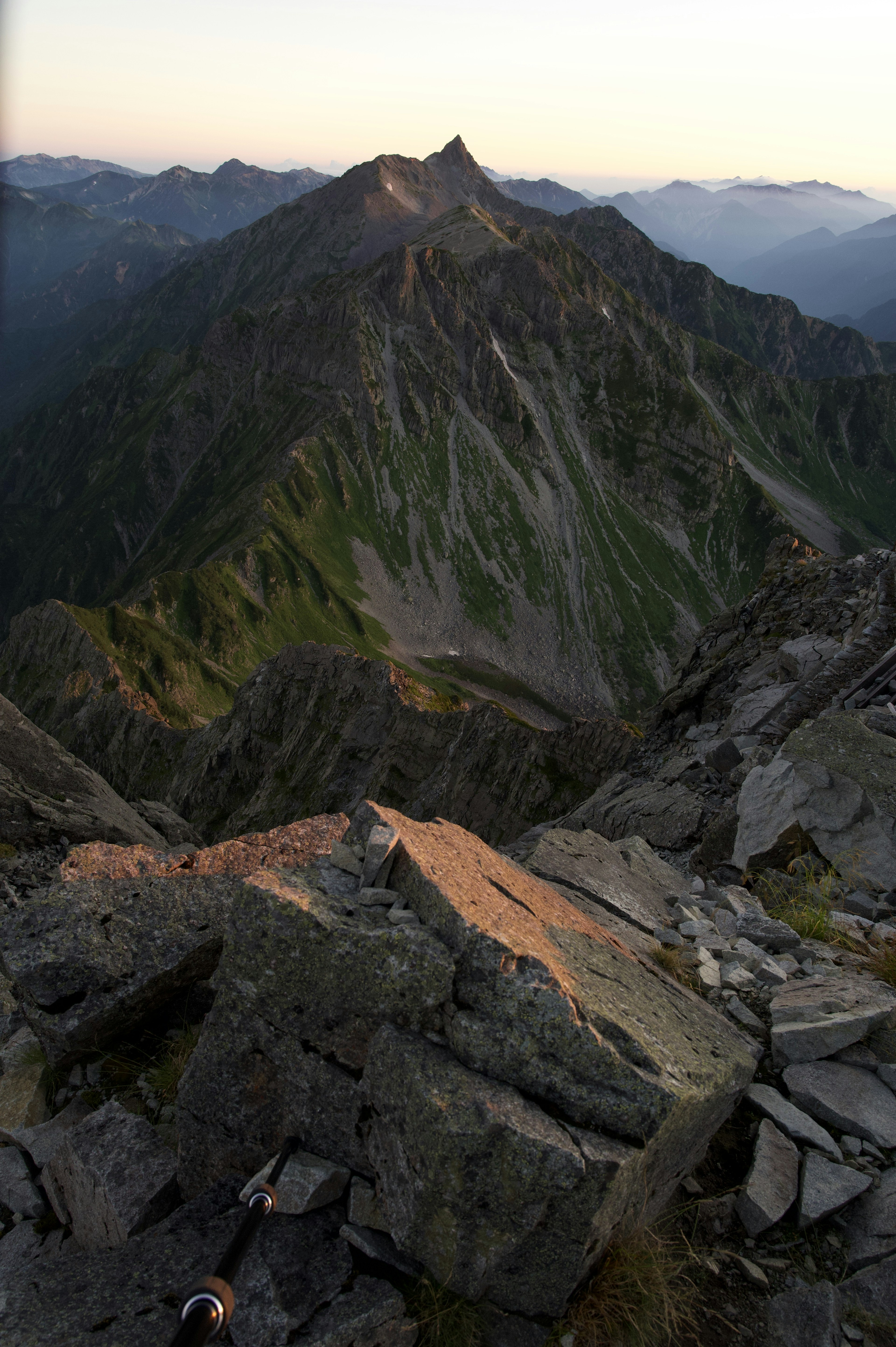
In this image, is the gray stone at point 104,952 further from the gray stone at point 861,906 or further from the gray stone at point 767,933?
the gray stone at point 861,906

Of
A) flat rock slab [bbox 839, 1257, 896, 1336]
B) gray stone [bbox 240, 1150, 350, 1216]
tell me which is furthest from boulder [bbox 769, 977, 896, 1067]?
gray stone [bbox 240, 1150, 350, 1216]

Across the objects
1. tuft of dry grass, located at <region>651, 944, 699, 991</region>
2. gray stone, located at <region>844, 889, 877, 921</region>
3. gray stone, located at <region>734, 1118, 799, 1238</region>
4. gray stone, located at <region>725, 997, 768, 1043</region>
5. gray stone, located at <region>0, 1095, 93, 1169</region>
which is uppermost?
gray stone, located at <region>734, 1118, 799, 1238</region>

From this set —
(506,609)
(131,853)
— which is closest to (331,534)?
(506,609)

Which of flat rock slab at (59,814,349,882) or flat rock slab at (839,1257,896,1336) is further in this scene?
flat rock slab at (59,814,349,882)

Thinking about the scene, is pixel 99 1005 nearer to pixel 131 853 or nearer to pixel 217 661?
pixel 131 853

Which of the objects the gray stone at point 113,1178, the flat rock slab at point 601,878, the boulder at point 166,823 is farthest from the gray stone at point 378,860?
the boulder at point 166,823

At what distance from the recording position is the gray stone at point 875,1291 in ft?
20.6

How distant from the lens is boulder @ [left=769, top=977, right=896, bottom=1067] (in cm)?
859

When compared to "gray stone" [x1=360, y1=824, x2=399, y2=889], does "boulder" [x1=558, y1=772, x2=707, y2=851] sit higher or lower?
lower

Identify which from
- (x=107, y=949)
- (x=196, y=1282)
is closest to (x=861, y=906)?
(x=196, y=1282)

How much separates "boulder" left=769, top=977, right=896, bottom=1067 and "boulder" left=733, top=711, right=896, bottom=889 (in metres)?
4.91

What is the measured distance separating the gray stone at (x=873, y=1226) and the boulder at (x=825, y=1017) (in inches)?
58.1

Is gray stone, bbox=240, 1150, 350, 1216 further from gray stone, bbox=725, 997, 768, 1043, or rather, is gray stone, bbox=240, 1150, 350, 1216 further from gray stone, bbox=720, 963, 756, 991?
gray stone, bbox=720, 963, 756, 991

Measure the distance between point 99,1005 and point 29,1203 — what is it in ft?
6.92
